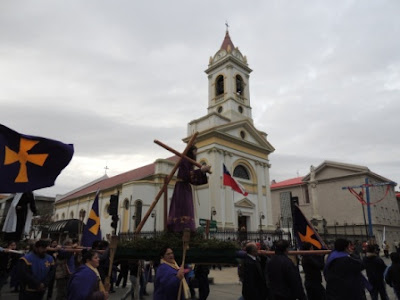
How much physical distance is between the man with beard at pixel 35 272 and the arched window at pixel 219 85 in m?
28.2

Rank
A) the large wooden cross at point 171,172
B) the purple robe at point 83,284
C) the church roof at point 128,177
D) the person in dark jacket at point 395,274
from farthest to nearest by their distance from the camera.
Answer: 1. the church roof at point 128,177
2. the large wooden cross at point 171,172
3. the person in dark jacket at point 395,274
4. the purple robe at point 83,284

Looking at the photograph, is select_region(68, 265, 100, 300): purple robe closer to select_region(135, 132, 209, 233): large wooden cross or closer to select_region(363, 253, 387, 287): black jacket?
select_region(135, 132, 209, 233): large wooden cross

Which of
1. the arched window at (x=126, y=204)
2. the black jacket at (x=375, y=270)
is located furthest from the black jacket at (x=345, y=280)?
the arched window at (x=126, y=204)

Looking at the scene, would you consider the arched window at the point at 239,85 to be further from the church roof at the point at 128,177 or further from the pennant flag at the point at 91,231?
the pennant flag at the point at 91,231

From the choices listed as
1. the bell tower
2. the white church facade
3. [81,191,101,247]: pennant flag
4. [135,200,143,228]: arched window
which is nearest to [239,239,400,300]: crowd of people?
[81,191,101,247]: pennant flag

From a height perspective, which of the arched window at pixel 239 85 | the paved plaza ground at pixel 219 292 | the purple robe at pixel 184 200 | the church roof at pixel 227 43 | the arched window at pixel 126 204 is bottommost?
the paved plaza ground at pixel 219 292

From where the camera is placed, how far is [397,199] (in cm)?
4847

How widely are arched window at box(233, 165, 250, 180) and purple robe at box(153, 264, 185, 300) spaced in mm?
24304

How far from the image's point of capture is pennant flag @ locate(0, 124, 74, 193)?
17.0ft

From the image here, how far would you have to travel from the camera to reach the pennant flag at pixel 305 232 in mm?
5668

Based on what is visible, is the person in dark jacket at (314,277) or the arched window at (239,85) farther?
the arched window at (239,85)

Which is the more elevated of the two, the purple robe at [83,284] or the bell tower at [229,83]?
the bell tower at [229,83]

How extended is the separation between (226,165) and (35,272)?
73.5 ft

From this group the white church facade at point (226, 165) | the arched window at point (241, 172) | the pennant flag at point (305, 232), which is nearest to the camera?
the pennant flag at point (305, 232)
